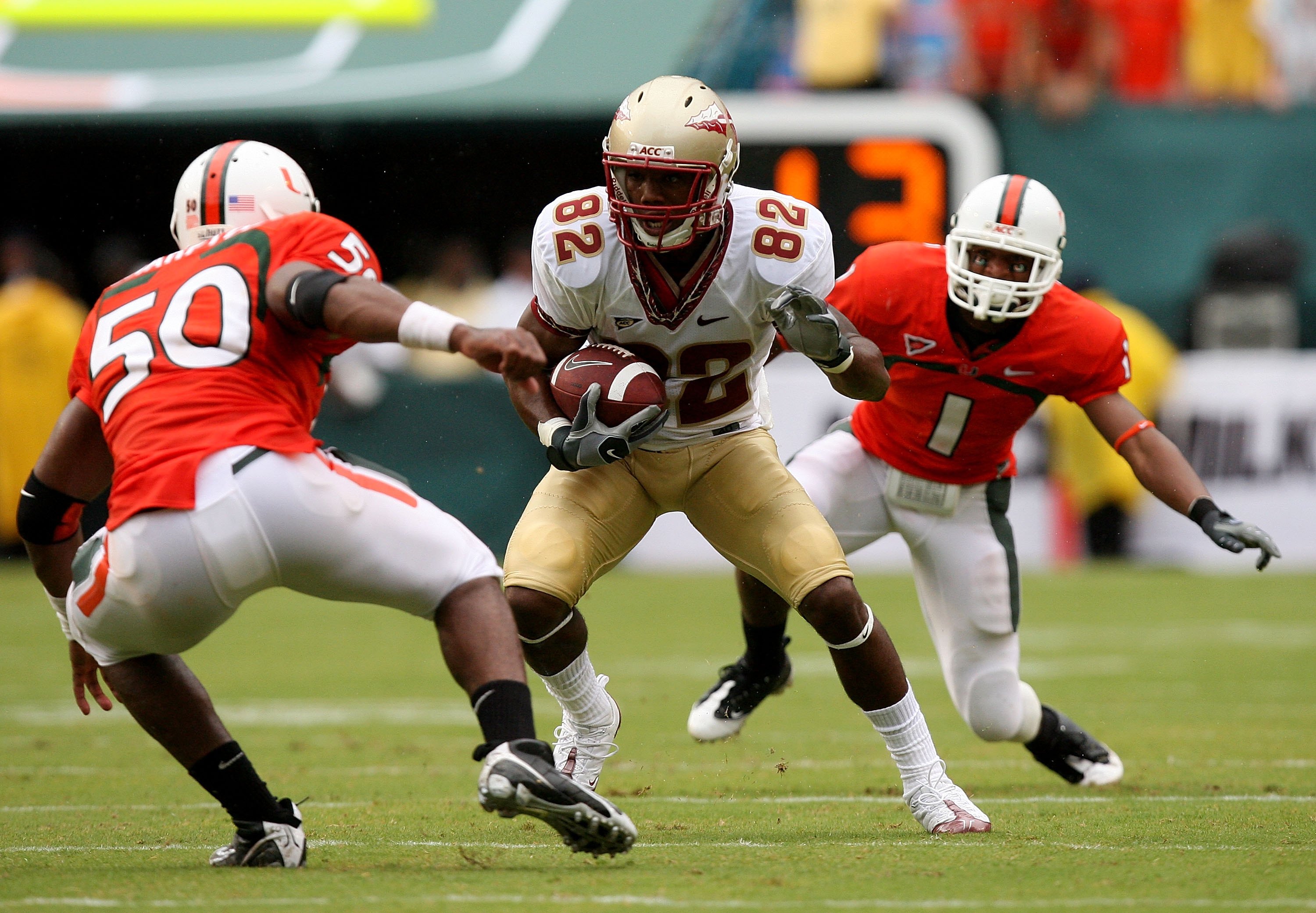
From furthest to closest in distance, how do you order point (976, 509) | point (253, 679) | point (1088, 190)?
point (1088, 190), point (253, 679), point (976, 509)

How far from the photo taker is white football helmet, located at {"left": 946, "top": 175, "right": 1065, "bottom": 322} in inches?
192

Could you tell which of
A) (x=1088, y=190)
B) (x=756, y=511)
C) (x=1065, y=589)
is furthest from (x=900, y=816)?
(x=1088, y=190)

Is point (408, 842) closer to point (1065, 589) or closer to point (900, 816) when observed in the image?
point (900, 816)

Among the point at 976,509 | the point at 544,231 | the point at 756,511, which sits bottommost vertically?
the point at 976,509

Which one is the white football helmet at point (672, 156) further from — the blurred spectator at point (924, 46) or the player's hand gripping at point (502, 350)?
the blurred spectator at point (924, 46)

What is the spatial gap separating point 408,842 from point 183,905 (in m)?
0.94

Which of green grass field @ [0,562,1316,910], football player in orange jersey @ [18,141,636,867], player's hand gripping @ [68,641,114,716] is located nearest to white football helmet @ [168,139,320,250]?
football player in orange jersey @ [18,141,636,867]

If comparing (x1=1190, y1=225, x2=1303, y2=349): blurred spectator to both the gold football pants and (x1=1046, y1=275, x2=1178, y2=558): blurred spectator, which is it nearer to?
(x1=1046, y1=275, x2=1178, y2=558): blurred spectator

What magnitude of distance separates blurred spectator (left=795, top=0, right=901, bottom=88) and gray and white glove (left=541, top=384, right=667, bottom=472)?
26.3 feet

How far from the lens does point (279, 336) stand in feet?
11.8

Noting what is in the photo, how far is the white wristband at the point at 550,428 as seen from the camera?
13.8 ft

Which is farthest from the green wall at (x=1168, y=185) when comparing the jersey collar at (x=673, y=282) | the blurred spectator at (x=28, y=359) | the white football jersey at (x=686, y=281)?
the jersey collar at (x=673, y=282)

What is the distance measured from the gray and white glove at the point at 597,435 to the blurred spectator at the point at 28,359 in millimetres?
8773

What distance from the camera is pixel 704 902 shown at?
327 centimetres
